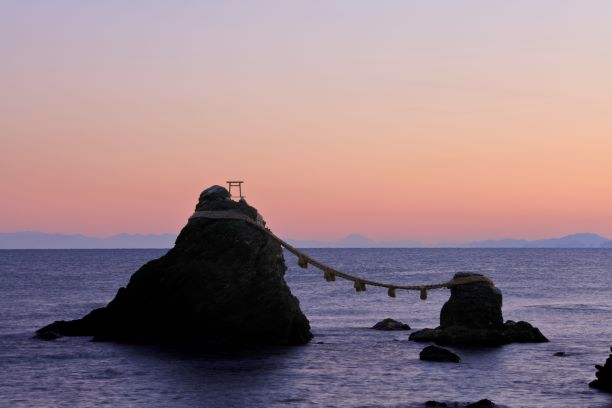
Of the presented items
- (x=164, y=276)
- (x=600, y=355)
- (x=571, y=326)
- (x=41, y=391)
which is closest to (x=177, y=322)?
(x=164, y=276)

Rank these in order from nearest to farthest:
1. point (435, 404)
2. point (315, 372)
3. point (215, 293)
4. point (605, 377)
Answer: point (435, 404) → point (605, 377) → point (315, 372) → point (215, 293)

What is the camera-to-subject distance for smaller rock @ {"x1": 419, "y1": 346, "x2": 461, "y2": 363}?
46.0 meters

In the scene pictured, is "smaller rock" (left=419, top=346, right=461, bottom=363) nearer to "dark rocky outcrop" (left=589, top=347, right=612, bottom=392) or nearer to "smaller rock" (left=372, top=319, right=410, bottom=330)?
"dark rocky outcrop" (left=589, top=347, right=612, bottom=392)

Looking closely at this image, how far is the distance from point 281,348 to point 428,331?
35.4 feet

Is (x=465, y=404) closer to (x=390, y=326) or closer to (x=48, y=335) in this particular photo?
(x=390, y=326)

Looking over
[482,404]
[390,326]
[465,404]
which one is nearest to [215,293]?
[390,326]

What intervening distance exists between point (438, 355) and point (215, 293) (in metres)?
14.0

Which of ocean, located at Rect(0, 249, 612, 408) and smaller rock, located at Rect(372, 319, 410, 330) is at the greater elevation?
smaller rock, located at Rect(372, 319, 410, 330)

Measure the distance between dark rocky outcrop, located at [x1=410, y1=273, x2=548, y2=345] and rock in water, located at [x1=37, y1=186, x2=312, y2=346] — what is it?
8983 millimetres

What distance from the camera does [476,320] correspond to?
53875 millimetres

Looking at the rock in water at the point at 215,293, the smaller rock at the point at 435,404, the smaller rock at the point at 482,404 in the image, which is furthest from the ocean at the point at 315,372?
the rock in water at the point at 215,293

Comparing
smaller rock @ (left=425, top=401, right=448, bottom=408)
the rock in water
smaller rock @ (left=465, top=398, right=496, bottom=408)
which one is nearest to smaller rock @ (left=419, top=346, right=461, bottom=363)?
the rock in water

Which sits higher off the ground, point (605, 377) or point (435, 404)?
point (605, 377)

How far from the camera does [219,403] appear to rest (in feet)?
116
